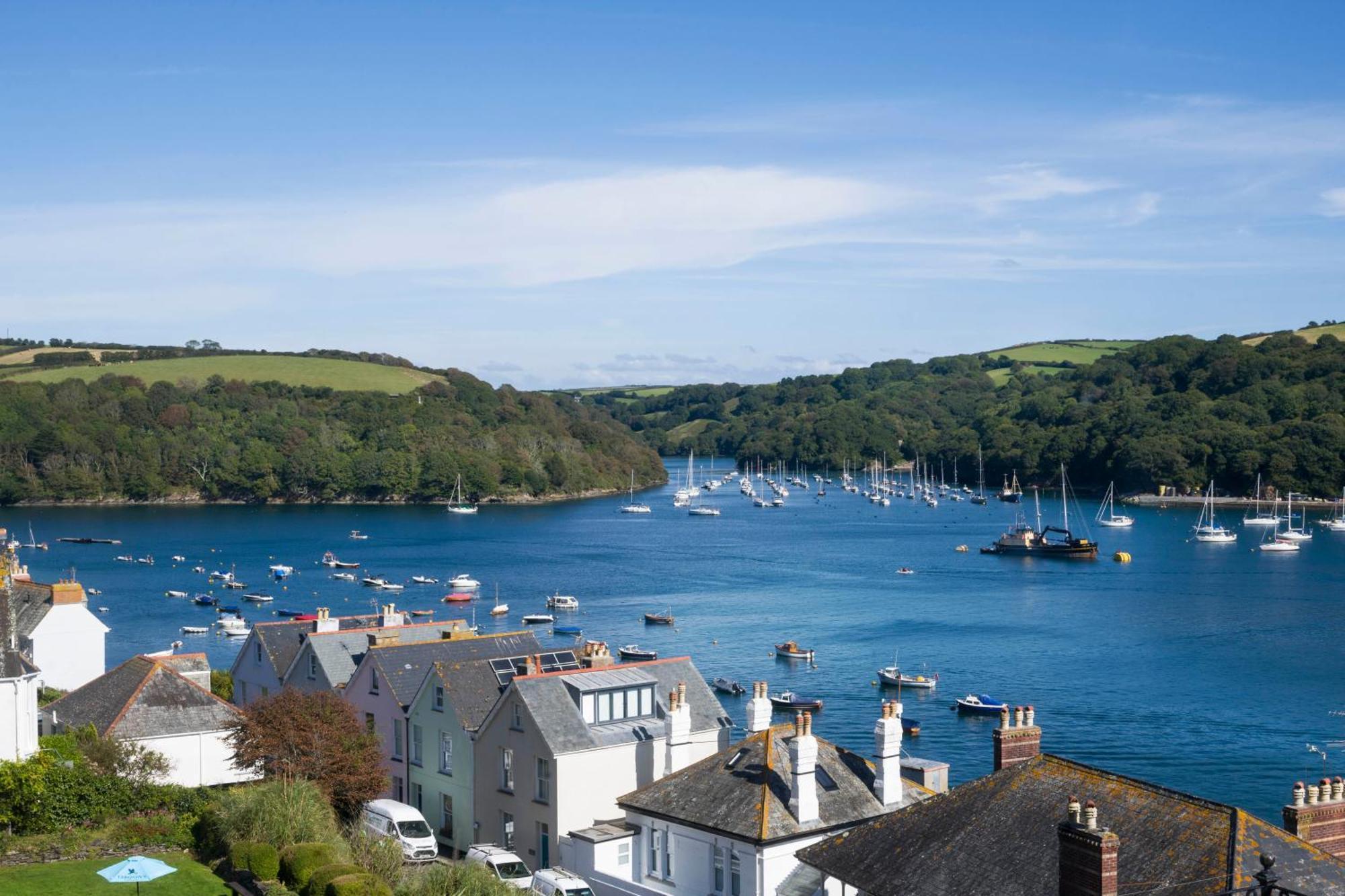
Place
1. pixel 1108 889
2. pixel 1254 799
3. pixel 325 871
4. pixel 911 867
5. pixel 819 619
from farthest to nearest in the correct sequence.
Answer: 1. pixel 819 619
2. pixel 1254 799
3. pixel 325 871
4. pixel 911 867
5. pixel 1108 889

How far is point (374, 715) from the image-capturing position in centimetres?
3525

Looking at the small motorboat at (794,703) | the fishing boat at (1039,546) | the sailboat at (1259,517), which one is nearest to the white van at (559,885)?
the small motorboat at (794,703)

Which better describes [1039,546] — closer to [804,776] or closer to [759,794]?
[759,794]

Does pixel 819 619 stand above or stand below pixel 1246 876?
below

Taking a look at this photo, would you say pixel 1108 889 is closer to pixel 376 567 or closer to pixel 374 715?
pixel 374 715

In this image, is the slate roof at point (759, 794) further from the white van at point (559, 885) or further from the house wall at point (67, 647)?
the house wall at point (67, 647)

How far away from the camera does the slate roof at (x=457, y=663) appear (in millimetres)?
32750

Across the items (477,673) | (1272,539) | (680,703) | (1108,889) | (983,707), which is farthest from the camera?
(1272,539)

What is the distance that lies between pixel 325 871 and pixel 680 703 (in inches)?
335

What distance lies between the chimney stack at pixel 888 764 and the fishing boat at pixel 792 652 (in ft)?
164

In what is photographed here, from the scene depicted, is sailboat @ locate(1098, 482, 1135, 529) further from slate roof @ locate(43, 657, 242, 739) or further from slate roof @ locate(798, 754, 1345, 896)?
slate roof @ locate(798, 754, 1345, 896)

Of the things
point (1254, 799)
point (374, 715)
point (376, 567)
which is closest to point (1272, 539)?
point (376, 567)

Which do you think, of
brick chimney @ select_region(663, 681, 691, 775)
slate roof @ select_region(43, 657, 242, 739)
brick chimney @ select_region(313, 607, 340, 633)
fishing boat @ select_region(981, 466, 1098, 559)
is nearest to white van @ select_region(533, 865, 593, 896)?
brick chimney @ select_region(663, 681, 691, 775)

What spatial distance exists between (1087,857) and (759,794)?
8.79 m
